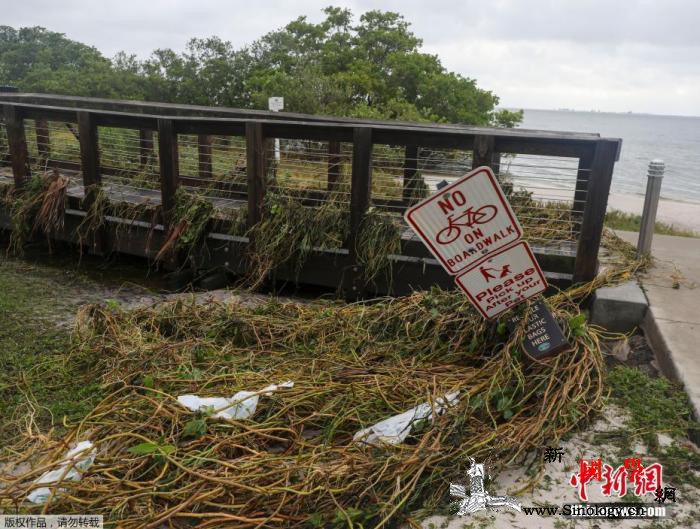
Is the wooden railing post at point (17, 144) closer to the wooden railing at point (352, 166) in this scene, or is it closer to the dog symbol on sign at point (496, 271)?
the wooden railing at point (352, 166)

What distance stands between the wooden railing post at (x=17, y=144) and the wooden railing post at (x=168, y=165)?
214 cm

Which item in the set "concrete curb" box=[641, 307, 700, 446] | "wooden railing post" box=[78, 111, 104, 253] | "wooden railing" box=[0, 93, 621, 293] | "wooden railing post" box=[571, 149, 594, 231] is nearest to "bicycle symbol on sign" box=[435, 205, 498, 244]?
"concrete curb" box=[641, 307, 700, 446]

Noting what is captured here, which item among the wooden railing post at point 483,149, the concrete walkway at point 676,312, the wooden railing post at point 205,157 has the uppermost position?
the wooden railing post at point 483,149

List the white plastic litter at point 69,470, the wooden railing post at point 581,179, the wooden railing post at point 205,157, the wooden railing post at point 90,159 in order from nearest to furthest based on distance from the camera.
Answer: the white plastic litter at point 69,470, the wooden railing post at point 581,179, the wooden railing post at point 90,159, the wooden railing post at point 205,157

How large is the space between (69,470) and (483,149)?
12.6 feet

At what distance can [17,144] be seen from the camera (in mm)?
7625

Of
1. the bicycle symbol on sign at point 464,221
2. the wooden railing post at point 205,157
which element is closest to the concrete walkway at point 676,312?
Answer: the bicycle symbol on sign at point 464,221

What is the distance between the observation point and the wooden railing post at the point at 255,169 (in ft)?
20.0

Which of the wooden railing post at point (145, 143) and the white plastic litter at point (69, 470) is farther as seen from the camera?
the wooden railing post at point (145, 143)

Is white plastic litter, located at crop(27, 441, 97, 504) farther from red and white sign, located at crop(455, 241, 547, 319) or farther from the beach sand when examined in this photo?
the beach sand

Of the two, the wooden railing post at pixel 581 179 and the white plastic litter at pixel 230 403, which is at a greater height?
the wooden railing post at pixel 581 179

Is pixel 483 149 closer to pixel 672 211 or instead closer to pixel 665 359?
pixel 665 359

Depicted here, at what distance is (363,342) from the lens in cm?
446

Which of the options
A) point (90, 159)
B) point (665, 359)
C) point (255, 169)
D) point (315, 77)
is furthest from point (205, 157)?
point (315, 77)
